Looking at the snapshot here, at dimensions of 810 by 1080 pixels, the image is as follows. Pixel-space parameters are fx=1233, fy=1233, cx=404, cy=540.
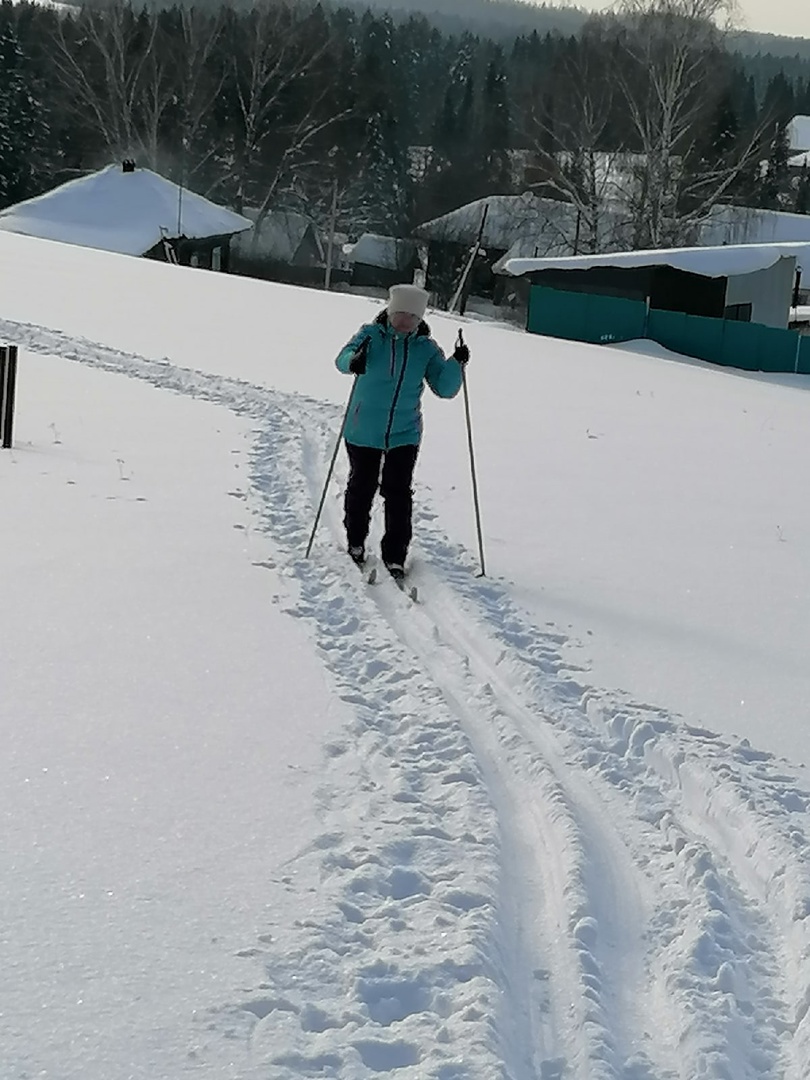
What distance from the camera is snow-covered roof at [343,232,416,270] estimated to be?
5159cm

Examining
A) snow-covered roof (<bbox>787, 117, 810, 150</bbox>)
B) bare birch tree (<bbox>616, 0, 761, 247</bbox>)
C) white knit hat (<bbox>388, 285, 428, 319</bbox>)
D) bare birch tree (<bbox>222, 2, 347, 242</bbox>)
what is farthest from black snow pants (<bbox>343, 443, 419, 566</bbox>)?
snow-covered roof (<bbox>787, 117, 810, 150</bbox>)

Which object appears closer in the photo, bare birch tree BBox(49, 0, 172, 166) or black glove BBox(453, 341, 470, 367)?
black glove BBox(453, 341, 470, 367)

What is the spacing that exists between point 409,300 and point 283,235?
4945cm

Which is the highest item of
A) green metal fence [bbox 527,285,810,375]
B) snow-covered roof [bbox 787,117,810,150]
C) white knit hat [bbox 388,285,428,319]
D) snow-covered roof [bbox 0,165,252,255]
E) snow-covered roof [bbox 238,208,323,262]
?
snow-covered roof [bbox 787,117,810,150]

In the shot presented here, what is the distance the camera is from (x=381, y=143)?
59281 mm

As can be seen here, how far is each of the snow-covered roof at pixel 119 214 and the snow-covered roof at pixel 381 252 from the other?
11.7 metres

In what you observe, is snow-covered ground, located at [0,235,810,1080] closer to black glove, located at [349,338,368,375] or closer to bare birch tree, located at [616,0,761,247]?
black glove, located at [349,338,368,375]

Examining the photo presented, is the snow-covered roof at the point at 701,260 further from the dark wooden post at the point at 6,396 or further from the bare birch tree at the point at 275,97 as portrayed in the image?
the dark wooden post at the point at 6,396

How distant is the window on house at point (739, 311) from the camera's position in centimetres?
3085

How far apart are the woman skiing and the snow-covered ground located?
28cm

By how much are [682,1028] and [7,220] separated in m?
39.6

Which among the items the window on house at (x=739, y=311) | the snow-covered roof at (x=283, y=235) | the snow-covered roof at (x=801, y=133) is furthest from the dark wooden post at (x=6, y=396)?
the snow-covered roof at (x=801, y=133)

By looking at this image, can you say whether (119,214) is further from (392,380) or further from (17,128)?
(392,380)

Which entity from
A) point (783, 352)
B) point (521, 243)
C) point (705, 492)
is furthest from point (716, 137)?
point (705, 492)
